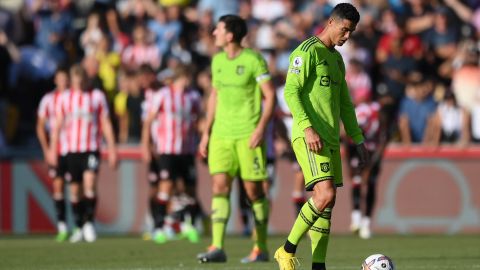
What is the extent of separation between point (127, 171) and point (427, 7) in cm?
686

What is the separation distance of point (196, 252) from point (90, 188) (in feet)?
11.3

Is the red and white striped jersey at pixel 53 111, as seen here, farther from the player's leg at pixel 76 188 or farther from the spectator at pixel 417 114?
the spectator at pixel 417 114

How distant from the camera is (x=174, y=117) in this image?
1897 cm

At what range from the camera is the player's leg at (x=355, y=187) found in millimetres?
20000

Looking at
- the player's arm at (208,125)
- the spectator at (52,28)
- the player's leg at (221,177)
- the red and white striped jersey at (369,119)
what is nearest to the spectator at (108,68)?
the spectator at (52,28)

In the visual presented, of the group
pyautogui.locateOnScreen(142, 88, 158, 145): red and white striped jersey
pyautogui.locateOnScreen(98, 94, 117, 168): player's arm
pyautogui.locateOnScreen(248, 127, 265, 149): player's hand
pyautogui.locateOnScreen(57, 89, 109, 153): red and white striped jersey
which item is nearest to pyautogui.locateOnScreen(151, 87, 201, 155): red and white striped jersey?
pyautogui.locateOnScreen(142, 88, 158, 145): red and white striped jersey

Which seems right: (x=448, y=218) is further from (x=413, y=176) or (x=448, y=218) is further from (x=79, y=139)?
(x=79, y=139)

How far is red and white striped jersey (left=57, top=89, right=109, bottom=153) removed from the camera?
18.6 meters

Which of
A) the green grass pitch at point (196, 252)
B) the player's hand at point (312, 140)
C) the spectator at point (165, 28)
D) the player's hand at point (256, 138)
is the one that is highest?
the spectator at point (165, 28)

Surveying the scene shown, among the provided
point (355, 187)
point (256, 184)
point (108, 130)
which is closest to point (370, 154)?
point (355, 187)

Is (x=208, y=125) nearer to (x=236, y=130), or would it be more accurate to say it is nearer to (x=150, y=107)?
(x=236, y=130)

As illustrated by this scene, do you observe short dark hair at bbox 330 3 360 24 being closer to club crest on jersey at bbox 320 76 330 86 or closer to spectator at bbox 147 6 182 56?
club crest on jersey at bbox 320 76 330 86

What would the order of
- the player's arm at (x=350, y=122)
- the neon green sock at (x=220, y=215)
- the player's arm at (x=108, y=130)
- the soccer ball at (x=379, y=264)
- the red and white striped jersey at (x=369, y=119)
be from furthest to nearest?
the red and white striped jersey at (x=369, y=119)
the player's arm at (x=108, y=130)
the neon green sock at (x=220, y=215)
the player's arm at (x=350, y=122)
the soccer ball at (x=379, y=264)

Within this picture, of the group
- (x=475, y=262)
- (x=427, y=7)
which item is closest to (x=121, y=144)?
(x=427, y=7)
